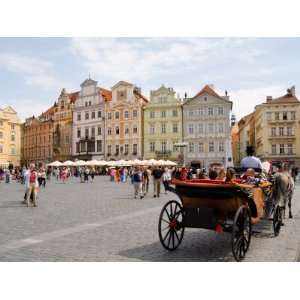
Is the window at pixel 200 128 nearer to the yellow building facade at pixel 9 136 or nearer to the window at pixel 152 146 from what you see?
the window at pixel 152 146

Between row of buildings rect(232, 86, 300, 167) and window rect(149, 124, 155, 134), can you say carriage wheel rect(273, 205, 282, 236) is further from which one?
window rect(149, 124, 155, 134)

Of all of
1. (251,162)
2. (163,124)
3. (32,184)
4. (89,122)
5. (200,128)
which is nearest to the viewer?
(251,162)

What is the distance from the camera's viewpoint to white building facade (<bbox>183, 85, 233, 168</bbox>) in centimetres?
5622

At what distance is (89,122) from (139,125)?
8.85m

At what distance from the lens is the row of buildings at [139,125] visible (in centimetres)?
5684

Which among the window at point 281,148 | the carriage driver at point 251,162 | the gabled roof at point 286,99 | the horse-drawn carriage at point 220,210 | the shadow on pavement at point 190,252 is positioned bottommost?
the shadow on pavement at point 190,252

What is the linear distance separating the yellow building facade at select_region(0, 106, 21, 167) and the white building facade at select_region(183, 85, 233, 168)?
3191cm

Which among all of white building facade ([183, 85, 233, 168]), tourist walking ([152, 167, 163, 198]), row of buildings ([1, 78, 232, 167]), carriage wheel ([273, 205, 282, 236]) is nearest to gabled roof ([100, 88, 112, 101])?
row of buildings ([1, 78, 232, 167])

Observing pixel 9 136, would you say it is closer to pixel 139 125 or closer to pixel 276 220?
pixel 139 125

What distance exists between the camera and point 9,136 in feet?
240

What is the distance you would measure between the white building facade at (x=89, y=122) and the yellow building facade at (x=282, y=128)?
23.8 m

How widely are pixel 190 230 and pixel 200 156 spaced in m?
48.8

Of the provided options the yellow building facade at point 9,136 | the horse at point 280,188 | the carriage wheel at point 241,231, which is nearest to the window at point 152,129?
the yellow building facade at point 9,136

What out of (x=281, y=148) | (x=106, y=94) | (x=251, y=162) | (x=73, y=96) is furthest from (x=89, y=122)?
(x=251, y=162)
